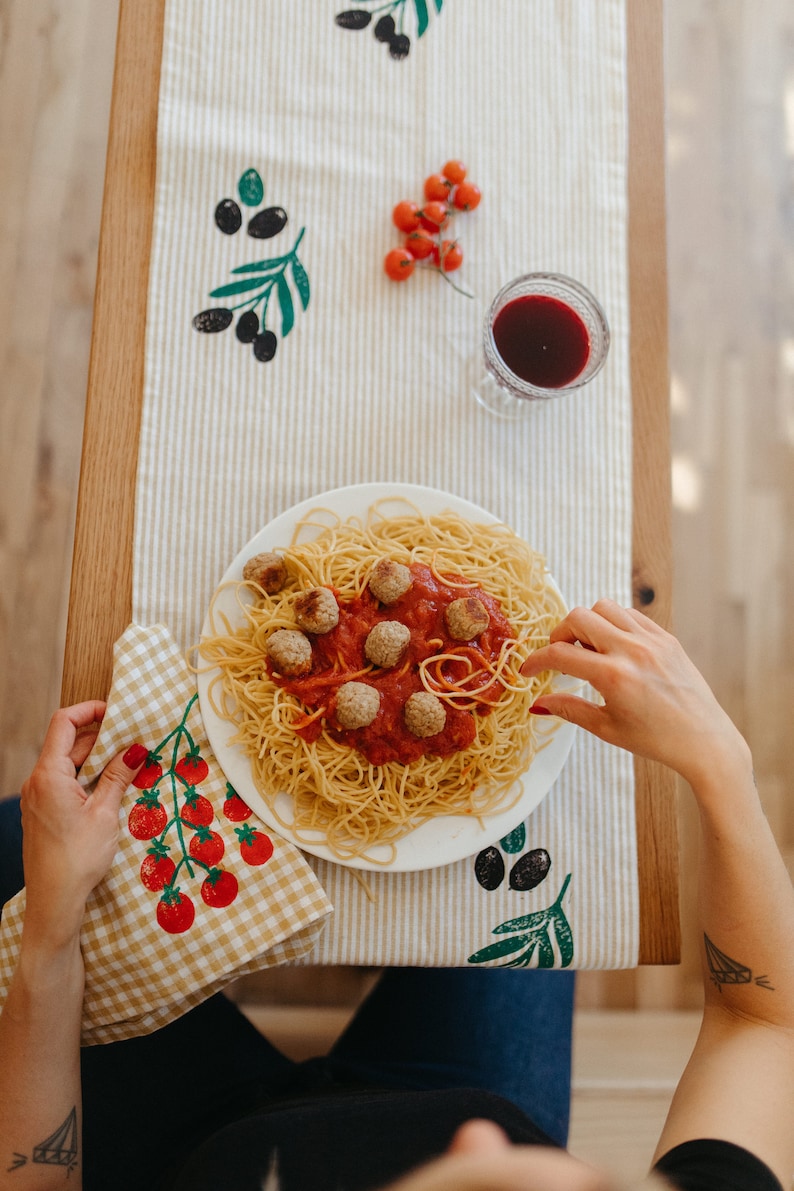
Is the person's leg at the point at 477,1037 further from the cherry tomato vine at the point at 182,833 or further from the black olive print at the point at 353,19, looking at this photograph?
the black olive print at the point at 353,19

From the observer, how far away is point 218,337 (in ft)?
4.95

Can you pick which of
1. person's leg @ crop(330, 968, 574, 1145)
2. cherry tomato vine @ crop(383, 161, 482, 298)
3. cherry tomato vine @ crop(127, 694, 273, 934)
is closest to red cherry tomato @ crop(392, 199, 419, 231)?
cherry tomato vine @ crop(383, 161, 482, 298)

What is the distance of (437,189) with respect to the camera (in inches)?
61.2

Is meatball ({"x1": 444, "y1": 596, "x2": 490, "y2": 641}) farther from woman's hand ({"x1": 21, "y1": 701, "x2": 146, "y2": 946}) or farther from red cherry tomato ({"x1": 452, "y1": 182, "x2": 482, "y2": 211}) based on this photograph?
red cherry tomato ({"x1": 452, "y1": 182, "x2": 482, "y2": 211})

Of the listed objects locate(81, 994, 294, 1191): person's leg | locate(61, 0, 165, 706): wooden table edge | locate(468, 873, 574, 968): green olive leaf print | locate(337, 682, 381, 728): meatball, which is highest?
locate(61, 0, 165, 706): wooden table edge

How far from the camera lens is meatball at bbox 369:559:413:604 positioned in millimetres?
1355

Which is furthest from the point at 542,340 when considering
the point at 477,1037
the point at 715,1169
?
the point at 477,1037

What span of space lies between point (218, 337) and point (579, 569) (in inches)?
31.2

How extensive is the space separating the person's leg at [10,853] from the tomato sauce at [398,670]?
0.73 metres

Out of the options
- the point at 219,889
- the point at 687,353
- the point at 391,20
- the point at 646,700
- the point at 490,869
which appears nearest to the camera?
the point at 646,700

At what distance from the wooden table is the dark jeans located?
461 mm

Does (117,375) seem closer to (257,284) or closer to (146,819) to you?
(257,284)

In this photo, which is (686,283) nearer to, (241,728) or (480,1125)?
(241,728)

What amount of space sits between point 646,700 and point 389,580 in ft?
1.46
